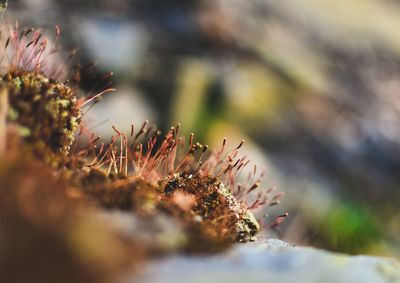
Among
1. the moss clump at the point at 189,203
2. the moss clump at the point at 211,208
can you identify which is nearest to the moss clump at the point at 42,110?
the moss clump at the point at 189,203

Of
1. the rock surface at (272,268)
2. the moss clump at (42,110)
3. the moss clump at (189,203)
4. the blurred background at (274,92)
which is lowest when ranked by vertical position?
the rock surface at (272,268)

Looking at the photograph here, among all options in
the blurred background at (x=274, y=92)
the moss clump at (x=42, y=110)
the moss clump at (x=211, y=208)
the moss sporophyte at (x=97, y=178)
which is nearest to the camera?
the moss sporophyte at (x=97, y=178)

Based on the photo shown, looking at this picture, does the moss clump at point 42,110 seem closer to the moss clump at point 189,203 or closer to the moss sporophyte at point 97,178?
the moss sporophyte at point 97,178

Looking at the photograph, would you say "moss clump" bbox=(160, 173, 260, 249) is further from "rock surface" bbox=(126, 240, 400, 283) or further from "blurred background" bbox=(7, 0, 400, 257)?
"blurred background" bbox=(7, 0, 400, 257)

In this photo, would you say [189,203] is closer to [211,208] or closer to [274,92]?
[211,208]

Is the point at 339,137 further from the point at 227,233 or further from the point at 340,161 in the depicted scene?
the point at 227,233

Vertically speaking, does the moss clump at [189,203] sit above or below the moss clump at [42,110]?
below

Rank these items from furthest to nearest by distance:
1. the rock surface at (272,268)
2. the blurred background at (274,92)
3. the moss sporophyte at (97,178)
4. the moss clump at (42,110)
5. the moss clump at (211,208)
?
the blurred background at (274,92), the moss clump at (211,208), the moss clump at (42,110), the moss sporophyte at (97,178), the rock surface at (272,268)

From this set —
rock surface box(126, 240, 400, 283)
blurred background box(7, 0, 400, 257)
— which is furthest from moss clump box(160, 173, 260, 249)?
blurred background box(7, 0, 400, 257)
